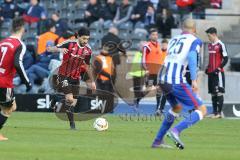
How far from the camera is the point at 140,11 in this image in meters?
28.8

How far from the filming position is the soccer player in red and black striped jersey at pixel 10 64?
50.6ft

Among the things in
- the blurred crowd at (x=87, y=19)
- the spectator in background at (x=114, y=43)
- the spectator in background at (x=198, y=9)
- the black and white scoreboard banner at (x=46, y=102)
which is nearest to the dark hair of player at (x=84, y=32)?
the black and white scoreboard banner at (x=46, y=102)

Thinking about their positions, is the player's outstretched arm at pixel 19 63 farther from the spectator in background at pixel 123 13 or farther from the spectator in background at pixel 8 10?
the spectator in background at pixel 8 10

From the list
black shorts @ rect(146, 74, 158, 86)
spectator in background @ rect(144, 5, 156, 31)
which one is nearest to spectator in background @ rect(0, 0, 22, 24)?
spectator in background @ rect(144, 5, 156, 31)

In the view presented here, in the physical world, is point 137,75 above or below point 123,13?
below

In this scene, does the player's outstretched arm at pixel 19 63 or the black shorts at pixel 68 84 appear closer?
the player's outstretched arm at pixel 19 63

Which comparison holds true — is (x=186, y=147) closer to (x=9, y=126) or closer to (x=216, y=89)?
(x=9, y=126)

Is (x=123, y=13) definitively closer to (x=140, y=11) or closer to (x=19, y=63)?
(x=140, y=11)

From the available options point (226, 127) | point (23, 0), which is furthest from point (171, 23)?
point (226, 127)

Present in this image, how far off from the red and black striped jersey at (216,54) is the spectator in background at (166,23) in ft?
15.2

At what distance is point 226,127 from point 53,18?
10195 millimetres

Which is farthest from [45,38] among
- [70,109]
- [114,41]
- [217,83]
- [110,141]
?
[110,141]

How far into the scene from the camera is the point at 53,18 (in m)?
28.7

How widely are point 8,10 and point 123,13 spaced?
420 cm
